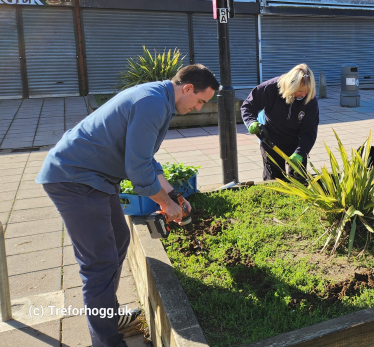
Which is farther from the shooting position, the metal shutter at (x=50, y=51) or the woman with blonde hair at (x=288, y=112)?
the metal shutter at (x=50, y=51)

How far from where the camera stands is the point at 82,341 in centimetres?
293

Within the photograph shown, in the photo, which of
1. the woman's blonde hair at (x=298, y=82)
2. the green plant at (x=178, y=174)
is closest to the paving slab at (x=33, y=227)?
the green plant at (x=178, y=174)

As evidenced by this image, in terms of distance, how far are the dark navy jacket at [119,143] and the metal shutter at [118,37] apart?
40.5 feet

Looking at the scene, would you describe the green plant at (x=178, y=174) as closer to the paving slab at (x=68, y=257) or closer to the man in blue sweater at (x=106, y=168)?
the paving slab at (x=68, y=257)

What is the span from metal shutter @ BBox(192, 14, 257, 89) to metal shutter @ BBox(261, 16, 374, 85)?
2.06ft

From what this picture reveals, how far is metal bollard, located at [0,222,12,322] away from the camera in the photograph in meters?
2.94

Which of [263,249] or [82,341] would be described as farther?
[263,249]

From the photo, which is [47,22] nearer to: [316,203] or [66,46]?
[66,46]

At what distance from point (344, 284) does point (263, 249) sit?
2.36ft

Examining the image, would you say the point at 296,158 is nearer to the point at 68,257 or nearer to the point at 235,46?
the point at 68,257

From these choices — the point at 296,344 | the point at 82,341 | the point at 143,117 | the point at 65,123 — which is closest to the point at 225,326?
→ the point at 296,344

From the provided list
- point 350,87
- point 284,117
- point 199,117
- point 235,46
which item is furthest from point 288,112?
point 235,46

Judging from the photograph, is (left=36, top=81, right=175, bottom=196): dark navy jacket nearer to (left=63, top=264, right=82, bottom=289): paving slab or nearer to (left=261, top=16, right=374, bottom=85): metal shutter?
(left=63, top=264, right=82, bottom=289): paving slab

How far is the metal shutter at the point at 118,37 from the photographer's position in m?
14.1
